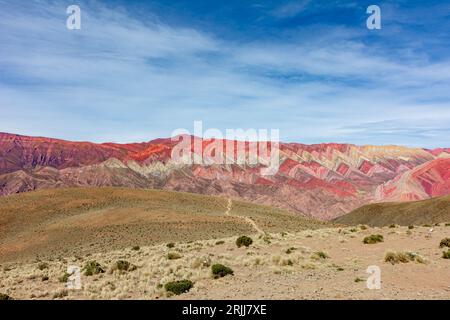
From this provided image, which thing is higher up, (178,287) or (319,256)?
(178,287)

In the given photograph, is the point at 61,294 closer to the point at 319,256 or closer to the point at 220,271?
the point at 220,271

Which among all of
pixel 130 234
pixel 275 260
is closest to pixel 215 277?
pixel 275 260

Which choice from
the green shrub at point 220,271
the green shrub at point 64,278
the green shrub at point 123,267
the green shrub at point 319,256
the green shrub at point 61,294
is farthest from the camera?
the green shrub at point 123,267

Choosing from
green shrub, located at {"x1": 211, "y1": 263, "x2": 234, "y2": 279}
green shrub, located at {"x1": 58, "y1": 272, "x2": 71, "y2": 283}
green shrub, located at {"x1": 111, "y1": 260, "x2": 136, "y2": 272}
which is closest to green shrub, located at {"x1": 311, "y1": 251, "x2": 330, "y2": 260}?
green shrub, located at {"x1": 211, "y1": 263, "x2": 234, "y2": 279}

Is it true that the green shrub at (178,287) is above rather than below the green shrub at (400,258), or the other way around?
below

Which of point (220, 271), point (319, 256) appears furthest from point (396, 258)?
point (220, 271)

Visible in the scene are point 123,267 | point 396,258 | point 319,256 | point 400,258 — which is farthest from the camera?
point 319,256

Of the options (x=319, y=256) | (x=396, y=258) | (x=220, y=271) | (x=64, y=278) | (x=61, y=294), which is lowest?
(x=64, y=278)

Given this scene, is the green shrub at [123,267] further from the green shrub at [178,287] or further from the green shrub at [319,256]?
the green shrub at [319,256]

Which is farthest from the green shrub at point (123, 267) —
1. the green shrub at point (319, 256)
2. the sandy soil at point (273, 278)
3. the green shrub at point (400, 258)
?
the green shrub at point (400, 258)

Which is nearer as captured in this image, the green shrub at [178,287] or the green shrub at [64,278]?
the green shrub at [178,287]

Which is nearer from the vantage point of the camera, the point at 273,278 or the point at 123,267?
the point at 273,278

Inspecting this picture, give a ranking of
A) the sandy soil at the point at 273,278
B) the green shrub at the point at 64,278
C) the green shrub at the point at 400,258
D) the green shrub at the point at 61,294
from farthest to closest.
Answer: the green shrub at the point at 64,278 < the green shrub at the point at 400,258 < the green shrub at the point at 61,294 < the sandy soil at the point at 273,278
